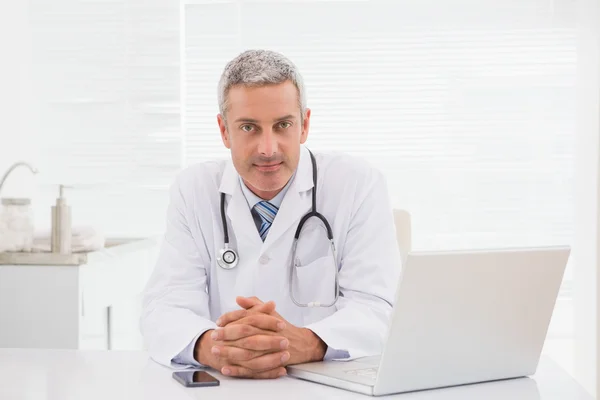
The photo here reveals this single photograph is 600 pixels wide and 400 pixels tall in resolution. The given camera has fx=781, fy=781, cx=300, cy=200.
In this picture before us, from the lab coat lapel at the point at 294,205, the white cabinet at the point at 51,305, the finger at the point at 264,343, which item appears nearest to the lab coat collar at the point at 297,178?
the lab coat lapel at the point at 294,205

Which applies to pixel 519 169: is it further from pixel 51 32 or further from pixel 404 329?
pixel 404 329

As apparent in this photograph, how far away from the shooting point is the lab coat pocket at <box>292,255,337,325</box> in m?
1.92

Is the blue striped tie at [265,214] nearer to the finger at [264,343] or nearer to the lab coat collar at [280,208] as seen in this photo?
the lab coat collar at [280,208]

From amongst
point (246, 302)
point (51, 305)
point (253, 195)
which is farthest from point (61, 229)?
point (246, 302)

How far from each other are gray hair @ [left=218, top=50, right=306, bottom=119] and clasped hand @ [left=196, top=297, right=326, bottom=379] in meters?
0.52

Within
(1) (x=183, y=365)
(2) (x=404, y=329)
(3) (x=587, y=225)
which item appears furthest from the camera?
(3) (x=587, y=225)

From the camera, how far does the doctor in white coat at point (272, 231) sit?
1733 millimetres

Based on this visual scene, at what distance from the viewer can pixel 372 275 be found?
5.97ft

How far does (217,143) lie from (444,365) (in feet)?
9.07

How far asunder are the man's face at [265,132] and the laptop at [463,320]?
563 millimetres

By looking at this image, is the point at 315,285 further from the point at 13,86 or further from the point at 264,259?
the point at 13,86

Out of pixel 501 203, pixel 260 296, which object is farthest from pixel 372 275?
pixel 501 203

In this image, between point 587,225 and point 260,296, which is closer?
point 260,296

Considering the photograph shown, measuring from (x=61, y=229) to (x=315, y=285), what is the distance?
4.48ft
